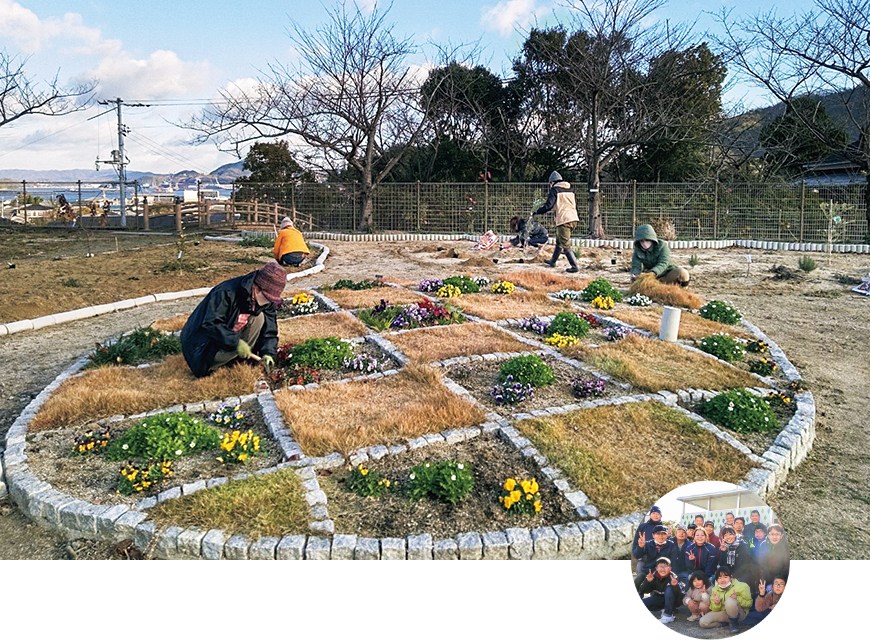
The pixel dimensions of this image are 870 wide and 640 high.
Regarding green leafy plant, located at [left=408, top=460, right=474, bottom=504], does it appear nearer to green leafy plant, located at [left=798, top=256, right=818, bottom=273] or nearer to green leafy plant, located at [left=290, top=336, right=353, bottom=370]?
green leafy plant, located at [left=290, top=336, right=353, bottom=370]

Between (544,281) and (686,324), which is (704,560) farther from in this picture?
(544,281)

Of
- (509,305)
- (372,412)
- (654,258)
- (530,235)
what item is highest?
(530,235)

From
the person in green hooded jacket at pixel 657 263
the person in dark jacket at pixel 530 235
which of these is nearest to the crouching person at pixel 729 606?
the person in green hooded jacket at pixel 657 263

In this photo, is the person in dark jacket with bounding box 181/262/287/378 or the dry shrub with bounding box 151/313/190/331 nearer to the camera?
the person in dark jacket with bounding box 181/262/287/378

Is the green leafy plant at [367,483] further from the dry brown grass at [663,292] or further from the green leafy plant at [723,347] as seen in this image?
the dry brown grass at [663,292]

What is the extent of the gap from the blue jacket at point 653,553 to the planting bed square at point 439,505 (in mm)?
1392

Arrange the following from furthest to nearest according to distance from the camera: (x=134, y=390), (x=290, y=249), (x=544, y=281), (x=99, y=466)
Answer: (x=544, y=281) < (x=134, y=390) < (x=290, y=249) < (x=99, y=466)

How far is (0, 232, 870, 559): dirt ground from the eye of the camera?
3445mm

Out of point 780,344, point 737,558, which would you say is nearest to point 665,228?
point 780,344

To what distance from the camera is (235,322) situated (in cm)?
513

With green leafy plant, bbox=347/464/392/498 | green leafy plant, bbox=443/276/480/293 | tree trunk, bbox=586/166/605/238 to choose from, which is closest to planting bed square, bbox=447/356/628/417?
green leafy plant, bbox=347/464/392/498

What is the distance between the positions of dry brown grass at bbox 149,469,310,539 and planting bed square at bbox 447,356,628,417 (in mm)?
1767

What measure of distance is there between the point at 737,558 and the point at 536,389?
10.4ft

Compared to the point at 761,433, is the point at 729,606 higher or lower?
higher
